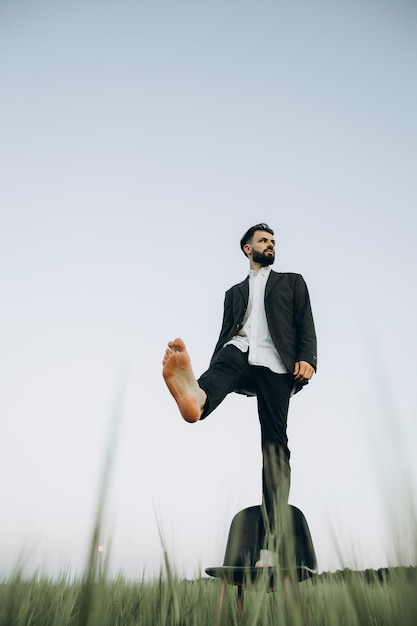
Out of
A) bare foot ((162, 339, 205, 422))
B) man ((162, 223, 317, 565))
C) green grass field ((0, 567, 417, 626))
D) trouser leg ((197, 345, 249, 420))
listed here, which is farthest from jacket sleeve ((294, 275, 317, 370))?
green grass field ((0, 567, 417, 626))

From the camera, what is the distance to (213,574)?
76.2 inches

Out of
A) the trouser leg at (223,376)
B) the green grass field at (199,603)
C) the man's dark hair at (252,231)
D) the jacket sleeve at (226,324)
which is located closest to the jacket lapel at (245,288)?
the jacket sleeve at (226,324)

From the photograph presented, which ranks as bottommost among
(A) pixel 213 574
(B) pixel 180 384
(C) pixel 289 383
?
(A) pixel 213 574

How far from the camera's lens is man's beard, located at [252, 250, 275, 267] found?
3449 mm

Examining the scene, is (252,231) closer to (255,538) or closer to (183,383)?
(183,383)

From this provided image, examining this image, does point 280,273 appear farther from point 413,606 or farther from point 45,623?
point 413,606

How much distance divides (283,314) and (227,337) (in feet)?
1.29

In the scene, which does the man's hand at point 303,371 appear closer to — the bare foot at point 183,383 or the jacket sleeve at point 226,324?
the jacket sleeve at point 226,324

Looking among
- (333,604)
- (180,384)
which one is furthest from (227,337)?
(333,604)

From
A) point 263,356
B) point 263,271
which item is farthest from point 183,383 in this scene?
point 263,271

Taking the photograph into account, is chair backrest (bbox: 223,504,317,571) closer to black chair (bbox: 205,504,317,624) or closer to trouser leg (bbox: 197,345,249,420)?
black chair (bbox: 205,504,317,624)

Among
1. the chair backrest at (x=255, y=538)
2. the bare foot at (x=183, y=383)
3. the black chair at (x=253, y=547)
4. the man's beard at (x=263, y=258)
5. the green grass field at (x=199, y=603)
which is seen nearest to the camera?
the green grass field at (x=199, y=603)

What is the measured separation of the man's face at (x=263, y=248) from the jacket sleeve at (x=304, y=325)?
9.7 inches

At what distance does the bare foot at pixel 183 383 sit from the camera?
2389 millimetres
